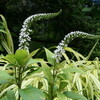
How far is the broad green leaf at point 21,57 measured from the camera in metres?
1.11

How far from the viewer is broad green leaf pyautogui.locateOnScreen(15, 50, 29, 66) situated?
1108 millimetres

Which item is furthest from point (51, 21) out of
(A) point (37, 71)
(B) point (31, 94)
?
(B) point (31, 94)

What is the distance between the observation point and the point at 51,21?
173 inches

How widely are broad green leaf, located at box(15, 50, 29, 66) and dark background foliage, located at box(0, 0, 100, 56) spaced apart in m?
2.96

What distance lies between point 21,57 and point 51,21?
3303 mm

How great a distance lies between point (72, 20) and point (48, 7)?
0.35 m

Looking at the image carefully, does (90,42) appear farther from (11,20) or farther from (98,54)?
(11,20)

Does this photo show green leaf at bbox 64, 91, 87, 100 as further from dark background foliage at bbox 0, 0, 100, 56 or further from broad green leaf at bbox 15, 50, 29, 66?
dark background foliage at bbox 0, 0, 100, 56

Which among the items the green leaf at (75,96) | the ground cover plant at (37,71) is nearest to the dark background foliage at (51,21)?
the ground cover plant at (37,71)

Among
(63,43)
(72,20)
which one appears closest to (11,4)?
(72,20)

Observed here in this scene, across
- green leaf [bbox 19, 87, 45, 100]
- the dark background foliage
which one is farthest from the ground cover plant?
the dark background foliage

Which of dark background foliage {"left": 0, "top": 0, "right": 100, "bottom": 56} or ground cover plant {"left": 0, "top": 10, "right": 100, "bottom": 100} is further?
dark background foliage {"left": 0, "top": 0, "right": 100, "bottom": 56}

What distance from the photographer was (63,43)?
1.16 meters

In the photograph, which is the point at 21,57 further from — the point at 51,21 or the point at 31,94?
the point at 51,21
